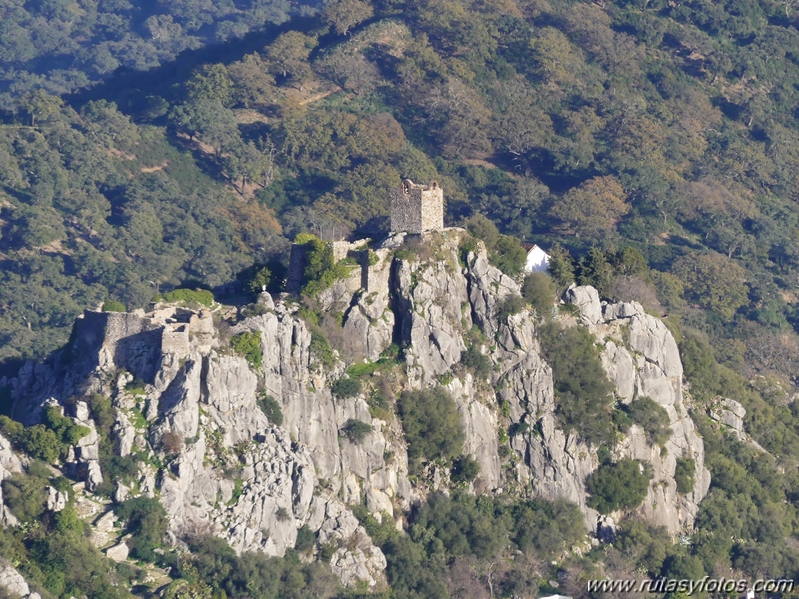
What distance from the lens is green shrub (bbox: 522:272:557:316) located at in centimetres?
8219

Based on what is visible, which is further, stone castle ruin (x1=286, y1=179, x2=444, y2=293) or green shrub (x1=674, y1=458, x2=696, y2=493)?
green shrub (x1=674, y1=458, x2=696, y2=493)

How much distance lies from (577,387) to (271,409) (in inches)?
559

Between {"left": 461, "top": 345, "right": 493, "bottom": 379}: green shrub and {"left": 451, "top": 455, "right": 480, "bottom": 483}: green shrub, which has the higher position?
{"left": 461, "top": 345, "right": 493, "bottom": 379}: green shrub

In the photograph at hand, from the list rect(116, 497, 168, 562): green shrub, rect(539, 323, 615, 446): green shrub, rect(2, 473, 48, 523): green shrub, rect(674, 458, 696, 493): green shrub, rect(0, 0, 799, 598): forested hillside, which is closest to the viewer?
rect(2, 473, 48, 523): green shrub

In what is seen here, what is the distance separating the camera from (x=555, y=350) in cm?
8181

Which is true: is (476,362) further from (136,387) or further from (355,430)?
(136,387)

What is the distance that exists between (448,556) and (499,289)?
11.8m

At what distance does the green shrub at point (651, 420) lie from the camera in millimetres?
82562

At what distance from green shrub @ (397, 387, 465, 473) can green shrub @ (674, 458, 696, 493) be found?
10.8 m

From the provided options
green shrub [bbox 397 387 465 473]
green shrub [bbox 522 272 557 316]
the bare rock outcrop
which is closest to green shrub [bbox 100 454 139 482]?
the bare rock outcrop

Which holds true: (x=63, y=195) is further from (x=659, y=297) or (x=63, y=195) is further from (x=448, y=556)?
(x=448, y=556)

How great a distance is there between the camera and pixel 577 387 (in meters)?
81.4

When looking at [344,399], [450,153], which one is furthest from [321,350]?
[450,153]

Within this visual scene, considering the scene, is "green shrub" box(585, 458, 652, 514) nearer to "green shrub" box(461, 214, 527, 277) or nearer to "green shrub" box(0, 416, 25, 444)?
"green shrub" box(461, 214, 527, 277)
